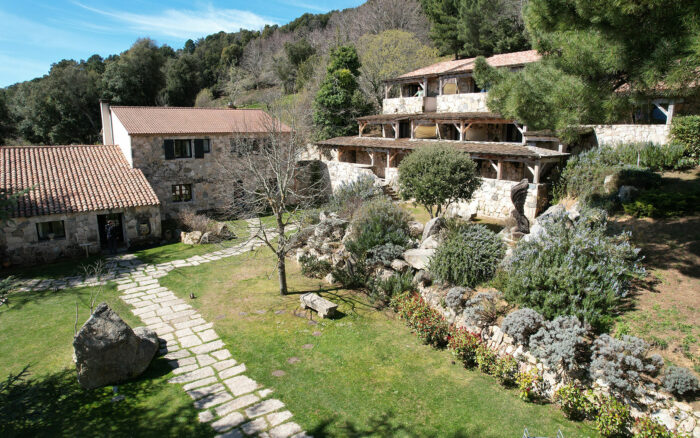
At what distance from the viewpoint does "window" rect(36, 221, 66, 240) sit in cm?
1842

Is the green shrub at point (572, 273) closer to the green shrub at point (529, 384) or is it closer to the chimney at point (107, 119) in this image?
the green shrub at point (529, 384)

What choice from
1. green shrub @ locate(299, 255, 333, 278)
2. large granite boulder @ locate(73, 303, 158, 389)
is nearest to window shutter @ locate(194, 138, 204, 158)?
green shrub @ locate(299, 255, 333, 278)

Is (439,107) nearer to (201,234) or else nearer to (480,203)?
(480,203)

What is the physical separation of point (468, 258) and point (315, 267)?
20.8 feet

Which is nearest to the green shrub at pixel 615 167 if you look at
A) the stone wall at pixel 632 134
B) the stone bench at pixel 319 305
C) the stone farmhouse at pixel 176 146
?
the stone wall at pixel 632 134

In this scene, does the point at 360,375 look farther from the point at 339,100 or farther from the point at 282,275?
the point at 339,100

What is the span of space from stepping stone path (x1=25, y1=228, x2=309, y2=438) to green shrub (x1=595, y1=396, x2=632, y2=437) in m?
5.64

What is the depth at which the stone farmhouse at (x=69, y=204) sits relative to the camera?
59.1 ft

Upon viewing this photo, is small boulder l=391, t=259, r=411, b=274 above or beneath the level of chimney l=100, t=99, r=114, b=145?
beneath

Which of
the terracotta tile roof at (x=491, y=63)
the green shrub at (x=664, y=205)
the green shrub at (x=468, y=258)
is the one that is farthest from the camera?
the terracotta tile roof at (x=491, y=63)

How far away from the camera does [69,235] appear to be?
18891mm

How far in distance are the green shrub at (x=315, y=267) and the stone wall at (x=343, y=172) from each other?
11.4 metres

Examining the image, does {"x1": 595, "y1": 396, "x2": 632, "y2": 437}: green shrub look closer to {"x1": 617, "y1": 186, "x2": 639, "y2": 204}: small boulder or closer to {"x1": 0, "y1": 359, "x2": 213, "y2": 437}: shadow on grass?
{"x1": 0, "y1": 359, "x2": 213, "y2": 437}: shadow on grass

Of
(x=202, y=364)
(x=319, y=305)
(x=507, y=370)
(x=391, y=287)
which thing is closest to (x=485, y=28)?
(x=391, y=287)
